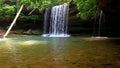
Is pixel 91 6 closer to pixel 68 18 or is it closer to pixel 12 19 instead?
pixel 68 18

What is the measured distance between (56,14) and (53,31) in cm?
191

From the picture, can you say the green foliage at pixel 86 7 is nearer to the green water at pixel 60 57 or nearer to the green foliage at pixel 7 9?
the green foliage at pixel 7 9

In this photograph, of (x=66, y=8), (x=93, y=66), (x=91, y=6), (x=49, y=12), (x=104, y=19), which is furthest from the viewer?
(x=49, y=12)

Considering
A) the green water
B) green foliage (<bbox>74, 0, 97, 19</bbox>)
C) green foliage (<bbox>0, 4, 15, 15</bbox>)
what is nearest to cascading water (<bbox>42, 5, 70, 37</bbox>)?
green foliage (<bbox>0, 4, 15, 15</bbox>)

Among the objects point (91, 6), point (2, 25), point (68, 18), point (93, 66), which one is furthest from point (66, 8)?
point (93, 66)

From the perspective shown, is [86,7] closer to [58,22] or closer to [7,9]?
[58,22]

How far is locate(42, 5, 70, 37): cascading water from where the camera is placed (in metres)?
26.3

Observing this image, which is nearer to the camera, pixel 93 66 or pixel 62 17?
pixel 93 66

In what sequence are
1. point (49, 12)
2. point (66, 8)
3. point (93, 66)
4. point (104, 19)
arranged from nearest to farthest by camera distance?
point (93, 66) < point (104, 19) < point (66, 8) < point (49, 12)

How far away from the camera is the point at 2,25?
29.0 m

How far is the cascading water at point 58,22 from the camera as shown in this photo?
26297mm

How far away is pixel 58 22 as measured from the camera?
2703 cm

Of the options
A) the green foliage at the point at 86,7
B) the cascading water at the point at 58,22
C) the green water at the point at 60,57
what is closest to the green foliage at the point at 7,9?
the cascading water at the point at 58,22

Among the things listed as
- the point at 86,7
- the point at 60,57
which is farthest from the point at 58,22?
the point at 60,57
